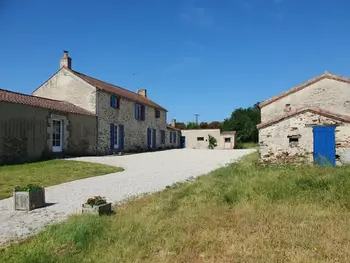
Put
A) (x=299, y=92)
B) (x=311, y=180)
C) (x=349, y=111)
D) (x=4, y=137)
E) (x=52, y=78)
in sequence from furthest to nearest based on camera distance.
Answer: (x=52, y=78) → (x=299, y=92) → (x=349, y=111) → (x=4, y=137) → (x=311, y=180)

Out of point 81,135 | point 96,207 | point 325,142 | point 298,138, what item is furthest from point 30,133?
point 325,142

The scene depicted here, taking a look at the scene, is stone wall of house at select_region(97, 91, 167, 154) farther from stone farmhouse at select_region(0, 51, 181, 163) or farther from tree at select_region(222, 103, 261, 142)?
tree at select_region(222, 103, 261, 142)

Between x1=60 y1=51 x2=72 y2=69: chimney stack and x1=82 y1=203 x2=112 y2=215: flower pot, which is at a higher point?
x1=60 y1=51 x2=72 y2=69: chimney stack

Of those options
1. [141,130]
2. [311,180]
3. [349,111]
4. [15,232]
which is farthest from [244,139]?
[15,232]

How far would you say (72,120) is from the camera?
19.6 metres

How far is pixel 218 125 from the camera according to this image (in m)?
58.7

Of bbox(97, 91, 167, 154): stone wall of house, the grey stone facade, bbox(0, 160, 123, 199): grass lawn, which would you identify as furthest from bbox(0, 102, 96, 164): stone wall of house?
bbox(97, 91, 167, 154): stone wall of house

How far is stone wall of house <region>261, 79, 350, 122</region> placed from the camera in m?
16.9

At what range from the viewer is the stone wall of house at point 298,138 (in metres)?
12.9

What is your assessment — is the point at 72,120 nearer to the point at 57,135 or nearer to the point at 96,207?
the point at 57,135

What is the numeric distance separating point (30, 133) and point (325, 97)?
15994 millimetres

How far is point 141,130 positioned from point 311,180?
910 inches

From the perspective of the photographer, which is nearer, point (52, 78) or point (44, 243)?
point (44, 243)

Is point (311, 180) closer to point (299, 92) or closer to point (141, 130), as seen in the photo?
point (299, 92)
